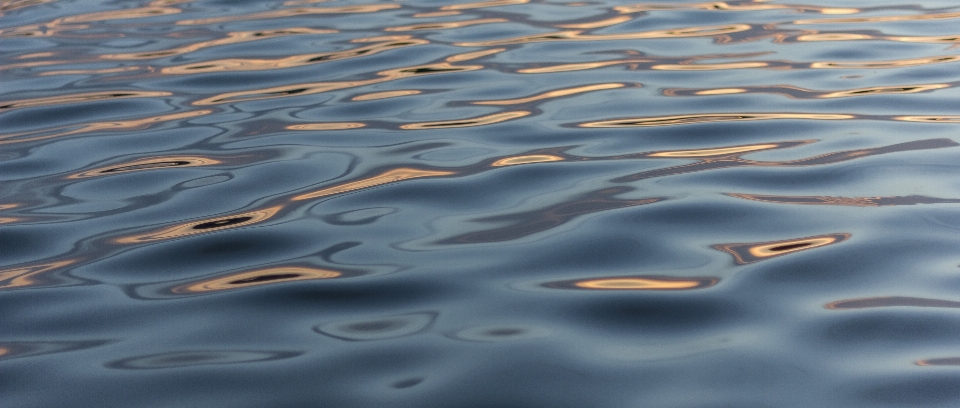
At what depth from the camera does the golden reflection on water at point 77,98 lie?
3.08 meters

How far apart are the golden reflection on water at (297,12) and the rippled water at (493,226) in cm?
77

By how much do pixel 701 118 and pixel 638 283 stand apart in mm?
1130

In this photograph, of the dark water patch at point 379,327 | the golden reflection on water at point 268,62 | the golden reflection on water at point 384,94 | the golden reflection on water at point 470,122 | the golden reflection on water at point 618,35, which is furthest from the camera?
the golden reflection on water at point 618,35

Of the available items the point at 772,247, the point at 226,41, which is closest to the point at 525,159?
the point at 772,247

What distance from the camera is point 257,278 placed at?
1688 mm

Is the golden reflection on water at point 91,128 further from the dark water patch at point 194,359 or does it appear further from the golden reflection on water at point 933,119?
the golden reflection on water at point 933,119

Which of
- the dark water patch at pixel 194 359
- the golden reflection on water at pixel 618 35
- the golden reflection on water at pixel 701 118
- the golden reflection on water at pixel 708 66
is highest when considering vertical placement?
the golden reflection on water at pixel 618 35

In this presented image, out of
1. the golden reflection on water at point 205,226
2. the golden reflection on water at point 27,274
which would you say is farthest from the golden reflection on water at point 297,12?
the golden reflection on water at point 27,274

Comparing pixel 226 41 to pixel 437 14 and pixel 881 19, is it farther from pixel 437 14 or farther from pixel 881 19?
pixel 881 19

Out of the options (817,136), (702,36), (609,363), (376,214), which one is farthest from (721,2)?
(609,363)

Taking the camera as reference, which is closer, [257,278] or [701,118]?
[257,278]

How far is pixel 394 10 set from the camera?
4.48 metres

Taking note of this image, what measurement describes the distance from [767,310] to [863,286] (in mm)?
205

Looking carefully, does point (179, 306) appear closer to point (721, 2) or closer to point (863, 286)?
point (863, 286)
